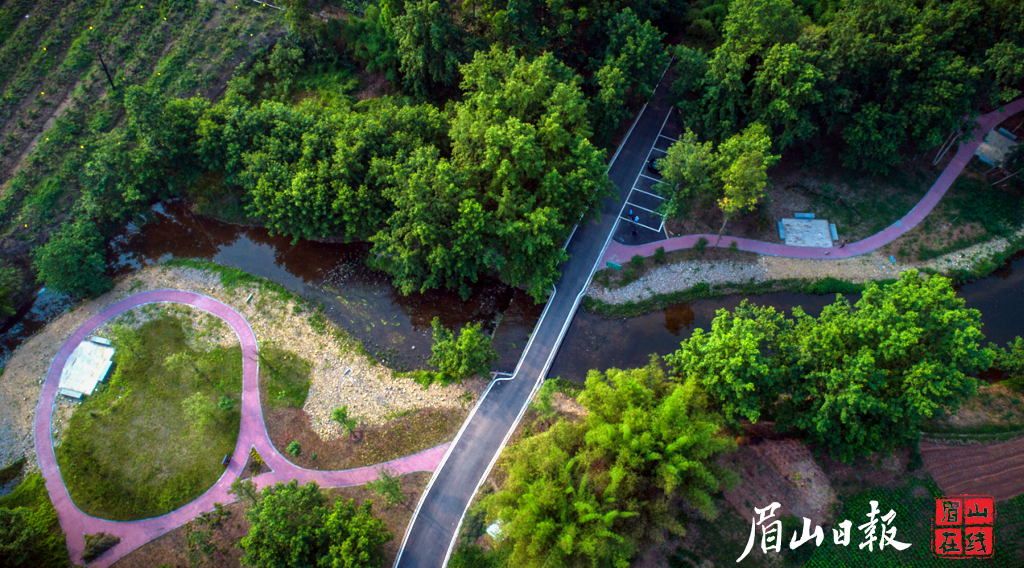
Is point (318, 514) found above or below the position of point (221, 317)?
below

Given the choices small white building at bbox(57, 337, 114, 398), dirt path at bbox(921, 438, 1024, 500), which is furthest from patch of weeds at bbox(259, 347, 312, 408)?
dirt path at bbox(921, 438, 1024, 500)

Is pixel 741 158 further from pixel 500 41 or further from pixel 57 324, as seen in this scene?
pixel 57 324

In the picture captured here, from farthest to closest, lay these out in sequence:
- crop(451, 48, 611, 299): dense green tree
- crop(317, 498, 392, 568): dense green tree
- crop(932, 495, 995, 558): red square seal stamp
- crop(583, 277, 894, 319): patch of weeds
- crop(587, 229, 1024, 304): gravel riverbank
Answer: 1. crop(587, 229, 1024, 304): gravel riverbank
2. crop(583, 277, 894, 319): patch of weeds
3. crop(451, 48, 611, 299): dense green tree
4. crop(932, 495, 995, 558): red square seal stamp
5. crop(317, 498, 392, 568): dense green tree

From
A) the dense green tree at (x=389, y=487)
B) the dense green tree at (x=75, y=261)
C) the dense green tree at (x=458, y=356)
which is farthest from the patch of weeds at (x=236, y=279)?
the dense green tree at (x=389, y=487)

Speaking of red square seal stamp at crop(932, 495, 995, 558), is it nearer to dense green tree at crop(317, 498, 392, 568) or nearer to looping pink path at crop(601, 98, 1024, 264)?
looping pink path at crop(601, 98, 1024, 264)

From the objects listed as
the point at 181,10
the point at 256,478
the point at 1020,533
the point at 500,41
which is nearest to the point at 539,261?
the point at 500,41
